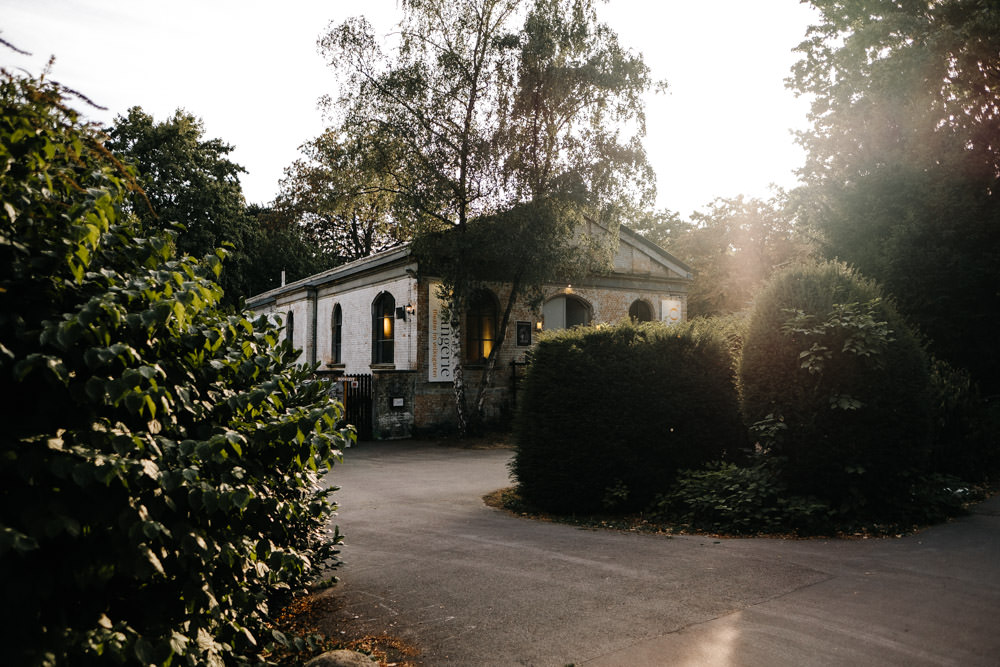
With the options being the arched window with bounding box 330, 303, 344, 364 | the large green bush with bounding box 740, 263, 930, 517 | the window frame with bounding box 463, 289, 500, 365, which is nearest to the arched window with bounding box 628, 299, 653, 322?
the window frame with bounding box 463, 289, 500, 365

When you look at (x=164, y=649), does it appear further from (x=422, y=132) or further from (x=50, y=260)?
(x=422, y=132)

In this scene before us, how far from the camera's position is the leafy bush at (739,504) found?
761 centimetres

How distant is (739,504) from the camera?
7.96 m

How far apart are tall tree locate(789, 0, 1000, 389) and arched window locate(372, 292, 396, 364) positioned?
539 inches

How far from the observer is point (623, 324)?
31.9ft

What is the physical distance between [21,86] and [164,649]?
2.30 meters

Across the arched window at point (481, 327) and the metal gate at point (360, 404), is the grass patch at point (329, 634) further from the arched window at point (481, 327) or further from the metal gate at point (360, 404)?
the arched window at point (481, 327)

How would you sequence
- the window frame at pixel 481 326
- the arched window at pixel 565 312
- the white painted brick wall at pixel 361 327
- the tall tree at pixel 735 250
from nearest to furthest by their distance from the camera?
the white painted brick wall at pixel 361 327 < the window frame at pixel 481 326 < the arched window at pixel 565 312 < the tall tree at pixel 735 250

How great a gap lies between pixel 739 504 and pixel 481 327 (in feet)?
49.5

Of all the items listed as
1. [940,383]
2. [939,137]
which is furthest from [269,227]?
[940,383]

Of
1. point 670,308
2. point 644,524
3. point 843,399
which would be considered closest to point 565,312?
point 670,308

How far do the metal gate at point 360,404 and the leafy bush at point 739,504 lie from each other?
41.4 ft

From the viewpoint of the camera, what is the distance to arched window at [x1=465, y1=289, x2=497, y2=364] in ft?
73.1

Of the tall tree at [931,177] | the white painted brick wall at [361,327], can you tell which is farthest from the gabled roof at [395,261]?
the tall tree at [931,177]
